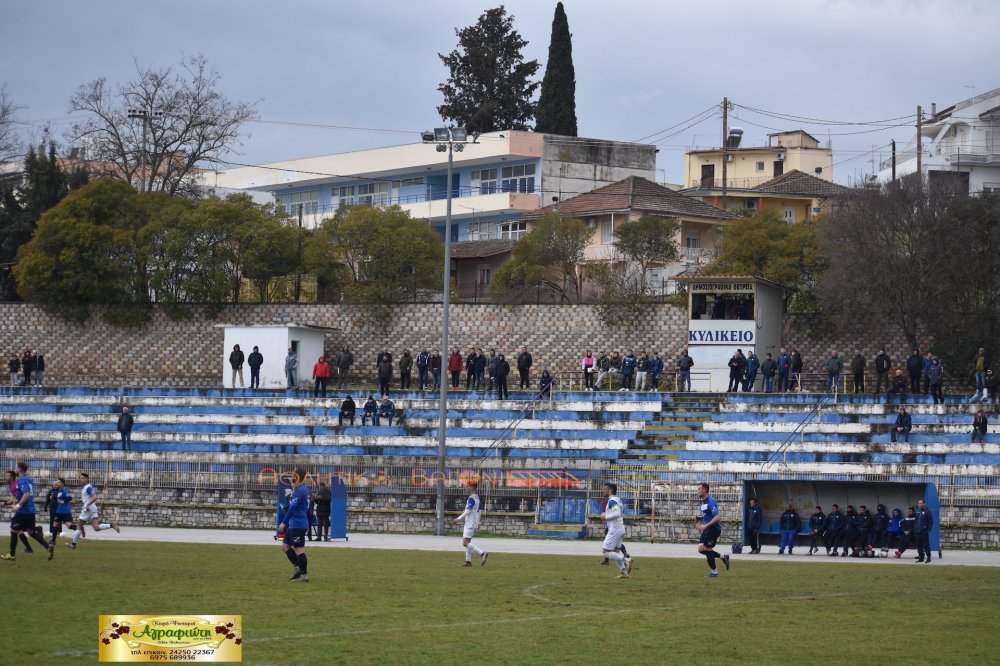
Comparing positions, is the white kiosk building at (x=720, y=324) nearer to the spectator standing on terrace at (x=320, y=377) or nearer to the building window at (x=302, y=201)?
the spectator standing on terrace at (x=320, y=377)

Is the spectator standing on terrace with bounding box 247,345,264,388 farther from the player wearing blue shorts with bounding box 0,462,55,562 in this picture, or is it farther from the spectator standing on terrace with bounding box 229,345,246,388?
the player wearing blue shorts with bounding box 0,462,55,562

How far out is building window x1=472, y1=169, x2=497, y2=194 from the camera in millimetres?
77688

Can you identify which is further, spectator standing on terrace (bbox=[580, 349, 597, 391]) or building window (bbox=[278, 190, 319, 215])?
building window (bbox=[278, 190, 319, 215])

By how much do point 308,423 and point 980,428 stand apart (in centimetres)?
2045

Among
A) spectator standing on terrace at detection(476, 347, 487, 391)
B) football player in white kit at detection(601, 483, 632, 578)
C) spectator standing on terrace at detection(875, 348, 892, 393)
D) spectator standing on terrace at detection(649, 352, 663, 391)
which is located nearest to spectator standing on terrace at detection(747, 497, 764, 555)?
football player in white kit at detection(601, 483, 632, 578)

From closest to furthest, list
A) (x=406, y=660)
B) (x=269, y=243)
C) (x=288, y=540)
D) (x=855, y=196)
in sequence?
(x=406, y=660) → (x=288, y=540) → (x=855, y=196) → (x=269, y=243)

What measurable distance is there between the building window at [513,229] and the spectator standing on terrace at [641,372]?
26282mm

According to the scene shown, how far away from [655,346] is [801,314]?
5534 mm

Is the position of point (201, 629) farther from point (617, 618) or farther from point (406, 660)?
point (617, 618)

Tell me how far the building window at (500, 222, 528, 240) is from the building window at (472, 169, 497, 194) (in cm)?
329

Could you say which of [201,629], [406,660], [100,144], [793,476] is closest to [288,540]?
[406,660]

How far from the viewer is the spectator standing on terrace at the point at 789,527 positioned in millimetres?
30781

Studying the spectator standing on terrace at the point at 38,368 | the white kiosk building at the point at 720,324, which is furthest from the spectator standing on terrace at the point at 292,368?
the white kiosk building at the point at 720,324

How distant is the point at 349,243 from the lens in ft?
190
